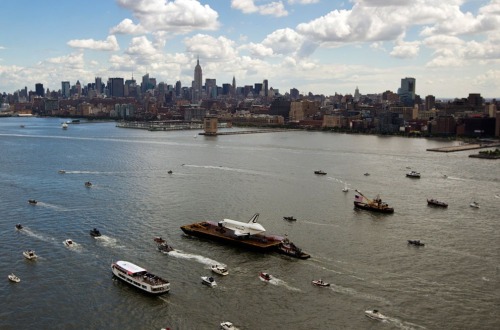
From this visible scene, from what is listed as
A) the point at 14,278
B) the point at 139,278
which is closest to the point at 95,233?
the point at 14,278

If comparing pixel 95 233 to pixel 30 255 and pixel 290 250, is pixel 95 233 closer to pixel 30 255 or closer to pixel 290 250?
pixel 30 255

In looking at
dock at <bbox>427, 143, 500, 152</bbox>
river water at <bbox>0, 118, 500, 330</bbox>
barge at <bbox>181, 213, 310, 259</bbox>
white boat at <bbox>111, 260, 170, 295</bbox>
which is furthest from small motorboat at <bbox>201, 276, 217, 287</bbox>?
dock at <bbox>427, 143, 500, 152</bbox>

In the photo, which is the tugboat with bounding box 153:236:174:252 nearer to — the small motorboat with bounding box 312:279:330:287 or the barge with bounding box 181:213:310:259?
the barge with bounding box 181:213:310:259

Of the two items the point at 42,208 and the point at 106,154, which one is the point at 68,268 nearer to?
the point at 42,208

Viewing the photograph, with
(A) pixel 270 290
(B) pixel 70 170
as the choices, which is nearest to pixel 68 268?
(A) pixel 270 290

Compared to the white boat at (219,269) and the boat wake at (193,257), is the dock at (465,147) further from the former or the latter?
the white boat at (219,269)
